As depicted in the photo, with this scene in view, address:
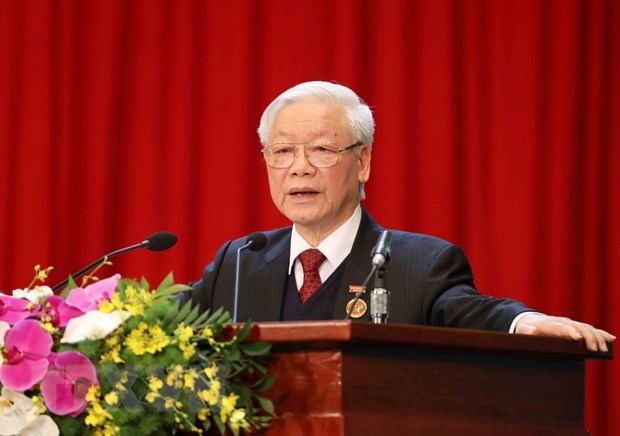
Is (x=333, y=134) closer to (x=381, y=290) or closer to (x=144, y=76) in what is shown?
(x=381, y=290)

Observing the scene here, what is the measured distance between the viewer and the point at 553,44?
13.3ft

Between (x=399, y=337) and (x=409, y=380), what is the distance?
89 millimetres

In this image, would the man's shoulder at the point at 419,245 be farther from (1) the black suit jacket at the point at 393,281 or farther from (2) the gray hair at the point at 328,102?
(2) the gray hair at the point at 328,102

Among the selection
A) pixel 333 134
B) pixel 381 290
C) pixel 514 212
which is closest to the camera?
pixel 381 290

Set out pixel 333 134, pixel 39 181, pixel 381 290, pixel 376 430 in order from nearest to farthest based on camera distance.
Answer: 1. pixel 376 430
2. pixel 381 290
3. pixel 333 134
4. pixel 39 181

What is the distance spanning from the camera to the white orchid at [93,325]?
1.54 meters

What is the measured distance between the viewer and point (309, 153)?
9.24 feet

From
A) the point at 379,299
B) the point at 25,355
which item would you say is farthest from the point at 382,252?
the point at 25,355

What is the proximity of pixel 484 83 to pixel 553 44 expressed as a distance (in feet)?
0.95

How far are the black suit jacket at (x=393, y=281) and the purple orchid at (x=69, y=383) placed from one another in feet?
3.28

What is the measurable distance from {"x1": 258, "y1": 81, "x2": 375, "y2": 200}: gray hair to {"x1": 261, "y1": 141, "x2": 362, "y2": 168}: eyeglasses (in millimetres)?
69

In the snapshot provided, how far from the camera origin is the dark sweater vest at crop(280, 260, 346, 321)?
2654mm

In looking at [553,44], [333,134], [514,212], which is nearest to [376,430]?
[333,134]

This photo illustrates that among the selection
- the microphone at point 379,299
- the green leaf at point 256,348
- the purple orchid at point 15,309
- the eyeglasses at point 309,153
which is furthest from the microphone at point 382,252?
the eyeglasses at point 309,153
